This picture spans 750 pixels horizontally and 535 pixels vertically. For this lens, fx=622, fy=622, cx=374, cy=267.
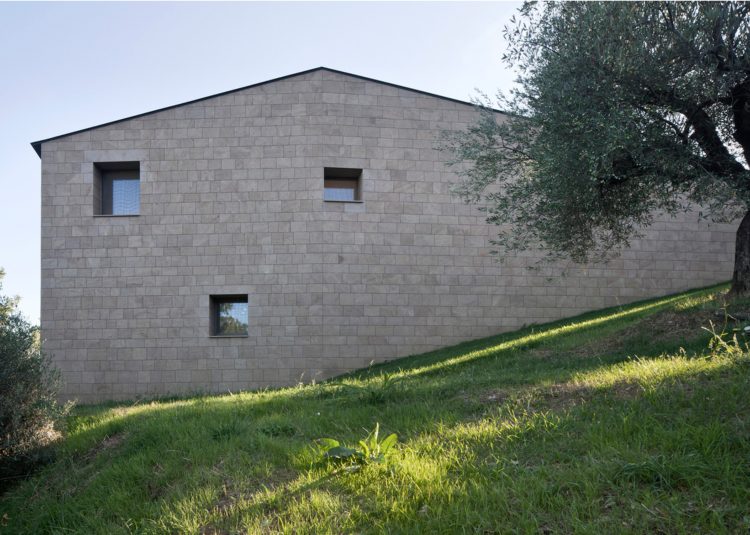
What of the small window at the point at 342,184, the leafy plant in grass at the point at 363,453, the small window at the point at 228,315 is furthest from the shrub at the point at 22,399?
the small window at the point at 342,184

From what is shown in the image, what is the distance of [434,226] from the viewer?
52.4 ft

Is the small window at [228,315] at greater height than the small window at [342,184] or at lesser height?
lesser

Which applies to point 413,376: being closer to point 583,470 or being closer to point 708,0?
point 583,470

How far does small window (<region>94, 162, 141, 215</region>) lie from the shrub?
7958mm

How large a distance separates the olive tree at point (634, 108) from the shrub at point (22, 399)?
24.5 ft

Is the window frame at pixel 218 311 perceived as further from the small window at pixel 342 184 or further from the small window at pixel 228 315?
the small window at pixel 342 184

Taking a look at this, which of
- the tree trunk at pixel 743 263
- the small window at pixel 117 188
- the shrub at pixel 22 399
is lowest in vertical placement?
the shrub at pixel 22 399

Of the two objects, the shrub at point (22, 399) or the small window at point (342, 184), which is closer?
the shrub at point (22, 399)

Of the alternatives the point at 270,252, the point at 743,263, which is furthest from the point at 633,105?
the point at 270,252

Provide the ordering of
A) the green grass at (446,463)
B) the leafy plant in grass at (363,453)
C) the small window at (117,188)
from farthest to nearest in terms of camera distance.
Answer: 1. the small window at (117,188)
2. the leafy plant in grass at (363,453)
3. the green grass at (446,463)

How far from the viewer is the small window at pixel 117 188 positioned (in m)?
16.1

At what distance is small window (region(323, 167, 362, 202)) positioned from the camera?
1601cm

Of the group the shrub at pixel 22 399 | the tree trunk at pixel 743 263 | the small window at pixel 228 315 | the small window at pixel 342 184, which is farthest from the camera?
the small window at pixel 342 184

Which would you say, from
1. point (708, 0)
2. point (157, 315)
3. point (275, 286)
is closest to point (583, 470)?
point (708, 0)
